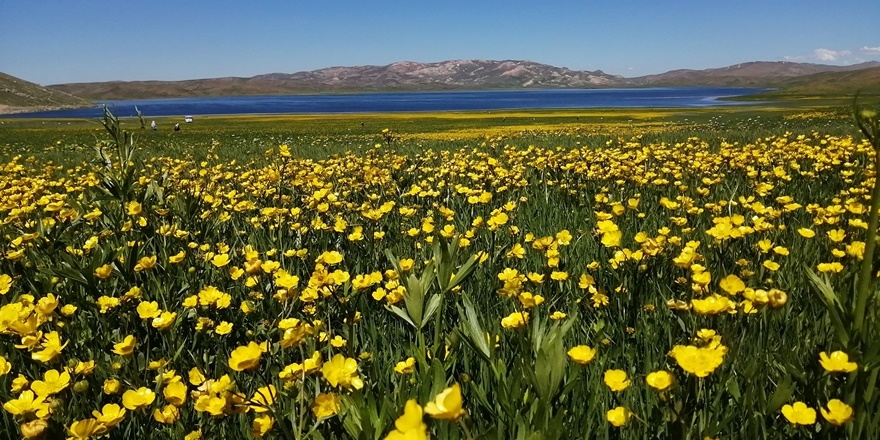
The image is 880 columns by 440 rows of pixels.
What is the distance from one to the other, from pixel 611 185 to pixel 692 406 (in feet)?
15.8

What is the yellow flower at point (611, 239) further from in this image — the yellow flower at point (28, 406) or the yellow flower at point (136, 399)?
the yellow flower at point (28, 406)

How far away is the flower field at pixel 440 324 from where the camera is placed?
1.56m

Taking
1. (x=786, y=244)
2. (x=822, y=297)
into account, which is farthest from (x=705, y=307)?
(x=786, y=244)

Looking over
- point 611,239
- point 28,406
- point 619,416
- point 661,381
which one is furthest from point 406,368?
point 611,239

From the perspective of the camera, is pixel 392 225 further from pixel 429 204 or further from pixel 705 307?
pixel 705 307

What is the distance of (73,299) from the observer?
2.96m

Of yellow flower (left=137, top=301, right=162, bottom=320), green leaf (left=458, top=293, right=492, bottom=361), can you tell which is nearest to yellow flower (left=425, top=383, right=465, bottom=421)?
green leaf (left=458, top=293, right=492, bottom=361)

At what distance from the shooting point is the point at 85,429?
1.52 m

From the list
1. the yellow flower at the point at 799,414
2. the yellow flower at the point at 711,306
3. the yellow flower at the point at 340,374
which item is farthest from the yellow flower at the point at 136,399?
the yellow flower at the point at 799,414

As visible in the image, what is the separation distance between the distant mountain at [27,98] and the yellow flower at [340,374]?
133105 millimetres

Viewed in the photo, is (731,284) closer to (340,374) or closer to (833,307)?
(833,307)

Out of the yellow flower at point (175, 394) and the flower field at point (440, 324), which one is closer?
the flower field at point (440, 324)

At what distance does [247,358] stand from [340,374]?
0.98ft

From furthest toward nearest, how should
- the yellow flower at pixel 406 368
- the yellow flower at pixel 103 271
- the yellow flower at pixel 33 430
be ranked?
the yellow flower at pixel 103 271, the yellow flower at pixel 406 368, the yellow flower at pixel 33 430
